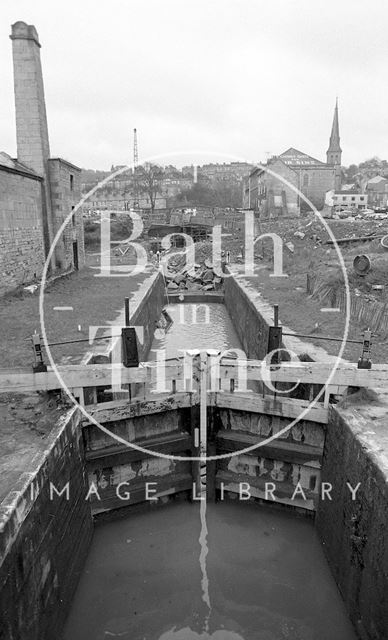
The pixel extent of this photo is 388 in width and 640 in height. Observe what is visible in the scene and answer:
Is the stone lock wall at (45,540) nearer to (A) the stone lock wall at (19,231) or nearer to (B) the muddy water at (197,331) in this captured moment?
(B) the muddy water at (197,331)

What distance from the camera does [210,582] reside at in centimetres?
584

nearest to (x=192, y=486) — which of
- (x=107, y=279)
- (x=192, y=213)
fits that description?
(x=107, y=279)

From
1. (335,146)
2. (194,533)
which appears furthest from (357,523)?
(335,146)

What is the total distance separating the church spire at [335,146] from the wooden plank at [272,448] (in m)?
80.6

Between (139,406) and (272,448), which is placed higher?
(139,406)

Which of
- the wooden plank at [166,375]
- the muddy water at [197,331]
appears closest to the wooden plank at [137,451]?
the wooden plank at [166,375]

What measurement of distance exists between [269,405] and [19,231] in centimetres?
1246

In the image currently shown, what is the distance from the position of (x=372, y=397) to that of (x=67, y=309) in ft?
30.3

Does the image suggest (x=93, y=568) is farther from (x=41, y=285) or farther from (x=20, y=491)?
(x=41, y=285)

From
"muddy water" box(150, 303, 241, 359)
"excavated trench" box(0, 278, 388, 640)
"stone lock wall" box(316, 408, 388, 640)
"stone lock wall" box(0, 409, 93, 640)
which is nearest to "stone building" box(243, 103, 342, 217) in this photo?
"muddy water" box(150, 303, 241, 359)

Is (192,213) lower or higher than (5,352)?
higher

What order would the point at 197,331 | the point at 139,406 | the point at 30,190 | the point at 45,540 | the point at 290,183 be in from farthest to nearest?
the point at 290,183 < the point at 197,331 < the point at 30,190 < the point at 139,406 < the point at 45,540

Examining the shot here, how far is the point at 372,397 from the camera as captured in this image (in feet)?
21.5

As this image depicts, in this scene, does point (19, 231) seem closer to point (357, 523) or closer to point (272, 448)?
point (272, 448)
